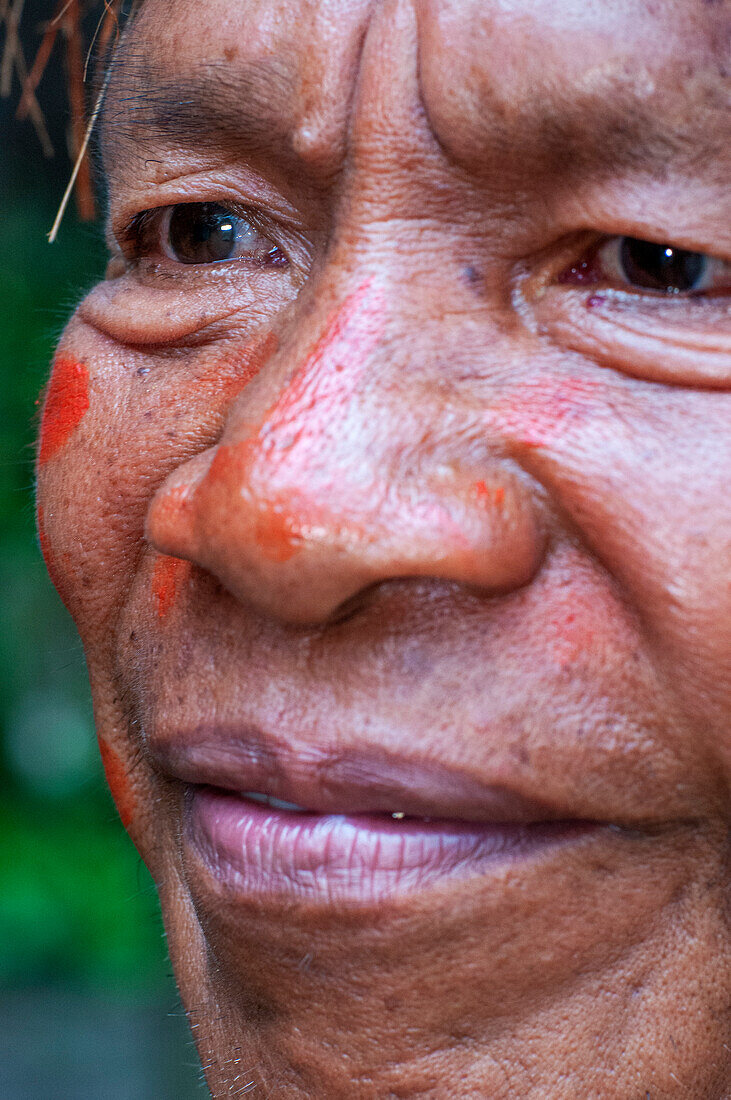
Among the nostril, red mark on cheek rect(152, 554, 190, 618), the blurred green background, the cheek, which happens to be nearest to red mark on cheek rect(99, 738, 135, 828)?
the cheek

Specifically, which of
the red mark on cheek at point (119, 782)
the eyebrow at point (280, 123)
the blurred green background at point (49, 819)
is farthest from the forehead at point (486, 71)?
the blurred green background at point (49, 819)

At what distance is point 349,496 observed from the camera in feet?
3.16

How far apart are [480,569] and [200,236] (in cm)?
61

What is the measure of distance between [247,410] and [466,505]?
0.22 meters

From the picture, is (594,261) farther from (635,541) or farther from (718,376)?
(635,541)

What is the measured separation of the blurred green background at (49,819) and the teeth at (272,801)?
7.16 feet

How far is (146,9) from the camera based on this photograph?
4.53 feet

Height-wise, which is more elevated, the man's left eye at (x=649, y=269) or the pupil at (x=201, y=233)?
the man's left eye at (x=649, y=269)

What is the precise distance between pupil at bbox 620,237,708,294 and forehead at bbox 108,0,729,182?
85 millimetres

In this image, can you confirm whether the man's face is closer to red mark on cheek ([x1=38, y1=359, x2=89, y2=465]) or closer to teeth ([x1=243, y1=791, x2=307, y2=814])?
teeth ([x1=243, y1=791, x2=307, y2=814])

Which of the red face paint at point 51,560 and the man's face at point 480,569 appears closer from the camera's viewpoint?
the man's face at point 480,569

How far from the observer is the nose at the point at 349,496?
3.14ft

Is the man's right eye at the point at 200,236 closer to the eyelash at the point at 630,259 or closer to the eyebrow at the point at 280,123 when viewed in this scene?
the eyebrow at the point at 280,123

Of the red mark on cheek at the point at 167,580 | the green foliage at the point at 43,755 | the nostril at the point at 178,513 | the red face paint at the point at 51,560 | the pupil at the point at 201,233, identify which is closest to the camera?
the nostril at the point at 178,513
